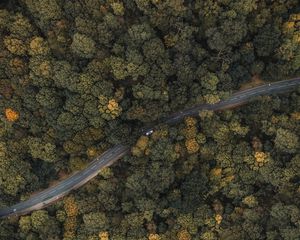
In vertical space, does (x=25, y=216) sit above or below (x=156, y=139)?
below

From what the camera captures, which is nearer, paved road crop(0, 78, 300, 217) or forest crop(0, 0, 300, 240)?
forest crop(0, 0, 300, 240)

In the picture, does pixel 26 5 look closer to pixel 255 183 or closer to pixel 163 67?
pixel 163 67

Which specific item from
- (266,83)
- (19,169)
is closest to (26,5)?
(19,169)

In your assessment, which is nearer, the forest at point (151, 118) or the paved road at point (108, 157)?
the forest at point (151, 118)

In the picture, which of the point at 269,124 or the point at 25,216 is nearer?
the point at 269,124
